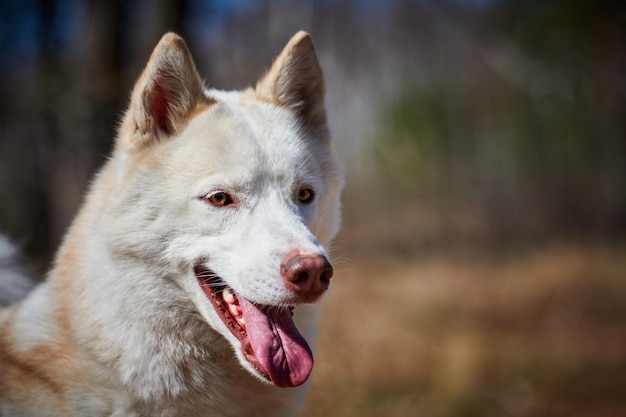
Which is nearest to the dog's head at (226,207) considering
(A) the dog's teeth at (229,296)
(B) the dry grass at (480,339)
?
(A) the dog's teeth at (229,296)

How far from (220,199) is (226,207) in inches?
1.6

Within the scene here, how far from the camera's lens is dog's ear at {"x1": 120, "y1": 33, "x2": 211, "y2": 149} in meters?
2.60

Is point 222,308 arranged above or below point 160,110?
below

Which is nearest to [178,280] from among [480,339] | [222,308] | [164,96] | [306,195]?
[222,308]

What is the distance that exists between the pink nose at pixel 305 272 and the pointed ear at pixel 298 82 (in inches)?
38.6

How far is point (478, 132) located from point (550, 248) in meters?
4.72

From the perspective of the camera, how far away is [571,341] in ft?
23.4

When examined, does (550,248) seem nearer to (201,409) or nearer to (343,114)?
(343,114)

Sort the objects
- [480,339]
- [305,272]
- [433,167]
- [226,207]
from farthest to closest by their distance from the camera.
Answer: [433,167]
[480,339]
[226,207]
[305,272]

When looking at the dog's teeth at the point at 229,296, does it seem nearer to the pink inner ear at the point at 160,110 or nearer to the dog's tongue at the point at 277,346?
the dog's tongue at the point at 277,346

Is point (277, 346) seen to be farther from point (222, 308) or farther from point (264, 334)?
point (222, 308)

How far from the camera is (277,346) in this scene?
8.05 feet

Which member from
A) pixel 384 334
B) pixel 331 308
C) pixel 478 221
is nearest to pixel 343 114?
pixel 478 221

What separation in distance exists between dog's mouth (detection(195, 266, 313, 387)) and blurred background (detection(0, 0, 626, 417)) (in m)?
1.10
